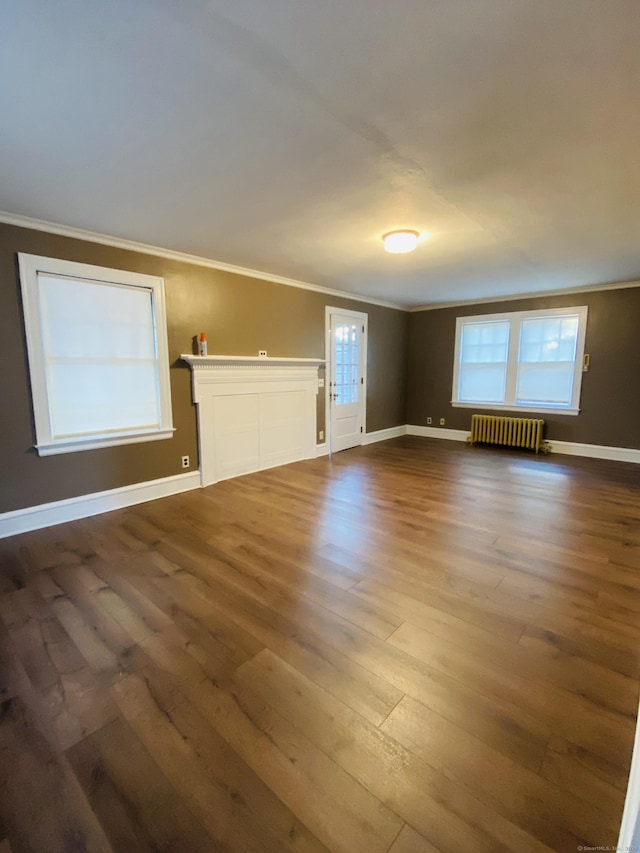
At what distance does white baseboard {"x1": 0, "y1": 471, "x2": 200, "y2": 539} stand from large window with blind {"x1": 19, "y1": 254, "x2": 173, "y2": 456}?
47 cm

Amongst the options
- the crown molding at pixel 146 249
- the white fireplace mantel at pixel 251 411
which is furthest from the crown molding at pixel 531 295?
the white fireplace mantel at pixel 251 411

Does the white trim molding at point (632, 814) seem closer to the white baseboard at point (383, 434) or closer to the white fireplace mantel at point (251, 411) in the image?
the white fireplace mantel at point (251, 411)

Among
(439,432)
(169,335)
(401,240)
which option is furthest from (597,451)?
(169,335)

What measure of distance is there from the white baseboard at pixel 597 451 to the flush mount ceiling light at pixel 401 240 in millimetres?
4298

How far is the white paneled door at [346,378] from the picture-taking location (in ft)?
18.9

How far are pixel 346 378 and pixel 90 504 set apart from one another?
3913mm

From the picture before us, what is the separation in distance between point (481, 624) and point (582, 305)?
5.36 meters

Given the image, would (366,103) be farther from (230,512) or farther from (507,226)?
(230,512)

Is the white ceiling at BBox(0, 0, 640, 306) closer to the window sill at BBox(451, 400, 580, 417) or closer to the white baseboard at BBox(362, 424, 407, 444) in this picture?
the window sill at BBox(451, 400, 580, 417)

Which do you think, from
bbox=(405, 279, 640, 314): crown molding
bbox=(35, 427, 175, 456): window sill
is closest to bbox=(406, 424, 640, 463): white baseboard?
bbox=(405, 279, 640, 314): crown molding

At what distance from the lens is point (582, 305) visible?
544cm

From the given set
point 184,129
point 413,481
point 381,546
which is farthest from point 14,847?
point 413,481

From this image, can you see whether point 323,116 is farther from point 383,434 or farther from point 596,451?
point 596,451

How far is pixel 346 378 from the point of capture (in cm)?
603
